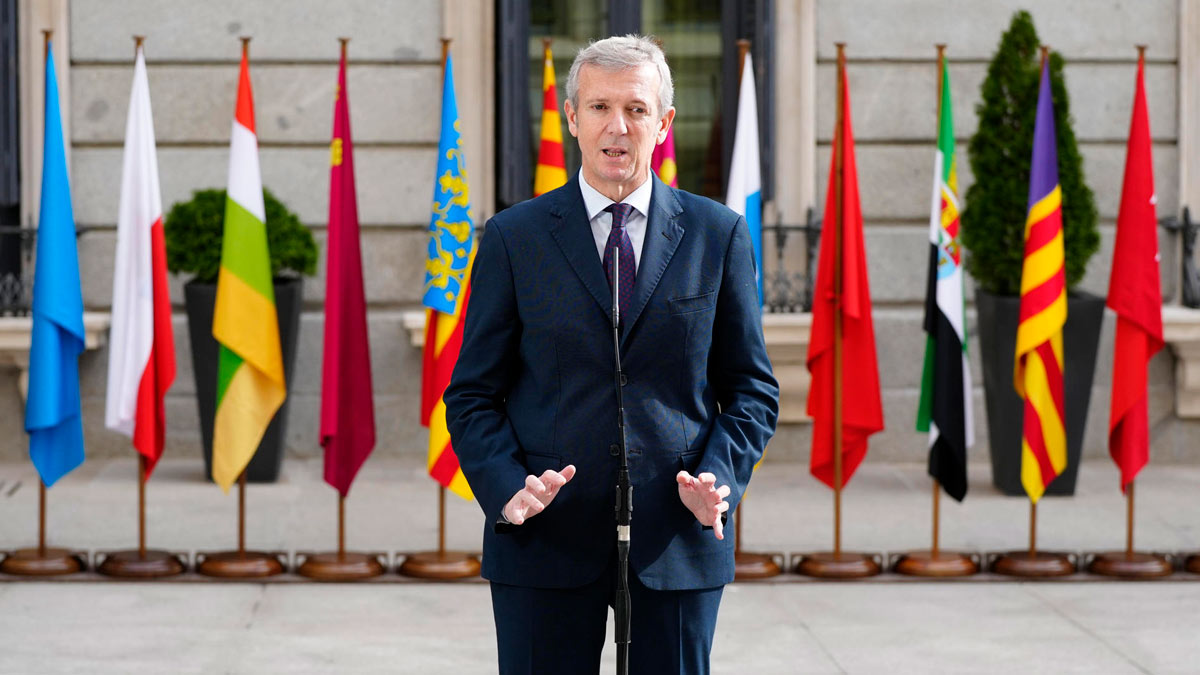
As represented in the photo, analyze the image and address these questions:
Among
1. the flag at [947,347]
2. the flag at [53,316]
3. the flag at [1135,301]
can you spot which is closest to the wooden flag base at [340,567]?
the flag at [53,316]

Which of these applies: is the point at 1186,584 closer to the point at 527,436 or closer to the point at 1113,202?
the point at 1113,202

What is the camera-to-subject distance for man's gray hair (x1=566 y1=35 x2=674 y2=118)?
308 centimetres

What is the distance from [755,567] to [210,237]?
3.43m

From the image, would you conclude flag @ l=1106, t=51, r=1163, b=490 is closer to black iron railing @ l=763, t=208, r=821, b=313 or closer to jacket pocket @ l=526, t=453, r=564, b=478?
black iron railing @ l=763, t=208, r=821, b=313

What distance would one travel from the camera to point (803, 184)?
31.8 feet

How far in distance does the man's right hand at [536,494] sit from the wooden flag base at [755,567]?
397cm

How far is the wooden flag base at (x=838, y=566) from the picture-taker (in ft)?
22.7

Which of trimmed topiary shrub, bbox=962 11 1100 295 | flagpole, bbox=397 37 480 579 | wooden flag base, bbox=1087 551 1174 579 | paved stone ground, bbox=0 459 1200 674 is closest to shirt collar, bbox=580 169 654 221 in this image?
paved stone ground, bbox=0 459 1200 674

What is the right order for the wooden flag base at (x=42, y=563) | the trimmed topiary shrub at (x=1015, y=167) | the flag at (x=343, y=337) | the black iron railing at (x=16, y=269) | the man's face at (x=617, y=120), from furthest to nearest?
the black iron railing at (x=16, y=269) → the trimmed topiary shrub at (x=1015, y=167) → the flag at (x=343, y=337) → the wooden flag base at (x=42, y=563) → the man's face at (x=617, y=120)

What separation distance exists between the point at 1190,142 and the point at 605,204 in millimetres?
7481

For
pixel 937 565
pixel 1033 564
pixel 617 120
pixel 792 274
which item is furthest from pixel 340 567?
pixel 617 120

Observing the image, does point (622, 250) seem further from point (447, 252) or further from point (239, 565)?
point (239, 565)

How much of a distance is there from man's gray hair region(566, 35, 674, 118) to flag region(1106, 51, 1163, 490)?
4510 mm

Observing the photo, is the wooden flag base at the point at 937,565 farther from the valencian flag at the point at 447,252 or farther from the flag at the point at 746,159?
the valencian flag at the point at 447,252
